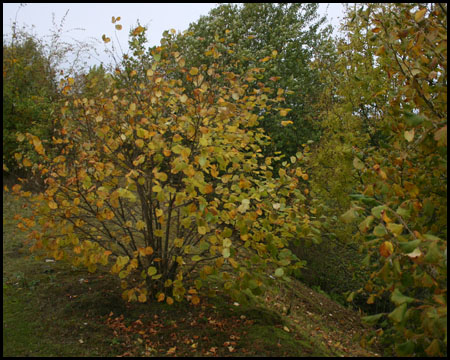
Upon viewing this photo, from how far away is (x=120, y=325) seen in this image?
10.7 feet

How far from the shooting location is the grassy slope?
295cm

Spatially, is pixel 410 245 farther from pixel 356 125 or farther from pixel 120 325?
pixel 356 125

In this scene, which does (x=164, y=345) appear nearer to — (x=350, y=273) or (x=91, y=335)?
(x=91, y=335)

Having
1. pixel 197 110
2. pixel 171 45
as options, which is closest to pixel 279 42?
pixel 171 45

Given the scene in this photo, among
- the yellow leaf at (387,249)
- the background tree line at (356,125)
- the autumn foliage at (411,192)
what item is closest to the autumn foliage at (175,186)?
the background tree line at (356,125)

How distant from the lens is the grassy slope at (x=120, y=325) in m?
2.95

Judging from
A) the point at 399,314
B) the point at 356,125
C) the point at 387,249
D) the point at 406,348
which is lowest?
the point at 406,348

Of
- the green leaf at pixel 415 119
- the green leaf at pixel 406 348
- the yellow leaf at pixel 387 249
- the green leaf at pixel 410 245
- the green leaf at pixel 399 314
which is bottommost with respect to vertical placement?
the green leaf at pixel 406 348

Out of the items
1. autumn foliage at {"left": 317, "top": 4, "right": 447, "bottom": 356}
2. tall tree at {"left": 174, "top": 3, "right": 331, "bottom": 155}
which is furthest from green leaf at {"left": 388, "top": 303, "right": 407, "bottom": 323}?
tall tree at {"left": 174, "top": 3, "right": 331, "bottom": 155}

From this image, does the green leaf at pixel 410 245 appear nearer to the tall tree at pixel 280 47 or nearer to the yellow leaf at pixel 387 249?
the yellow leaf at pixel 387 249

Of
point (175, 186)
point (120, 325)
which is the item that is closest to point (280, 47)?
point (175, 186)

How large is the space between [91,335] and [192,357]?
913 millimetres

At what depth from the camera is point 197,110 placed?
2736 mm

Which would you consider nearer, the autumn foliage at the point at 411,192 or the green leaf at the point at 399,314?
the green leaf at the point at 399,314
